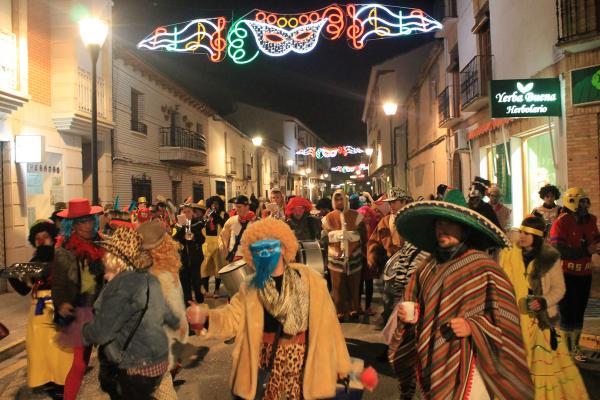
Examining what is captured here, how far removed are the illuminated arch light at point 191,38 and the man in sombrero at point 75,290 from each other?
912cm

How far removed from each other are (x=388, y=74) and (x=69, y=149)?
100 feet

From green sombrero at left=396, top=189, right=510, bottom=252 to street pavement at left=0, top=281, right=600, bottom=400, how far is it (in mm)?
2243

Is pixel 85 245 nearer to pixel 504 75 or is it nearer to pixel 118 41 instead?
pixel 504 75

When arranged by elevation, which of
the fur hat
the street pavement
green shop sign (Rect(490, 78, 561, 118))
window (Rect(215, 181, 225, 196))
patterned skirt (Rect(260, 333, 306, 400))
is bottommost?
the street pavement

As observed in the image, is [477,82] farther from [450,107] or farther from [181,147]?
[181,147]

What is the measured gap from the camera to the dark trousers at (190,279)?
8.09m

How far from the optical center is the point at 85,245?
4516mm

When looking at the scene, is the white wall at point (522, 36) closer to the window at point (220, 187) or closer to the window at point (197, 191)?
the window at point (197, 191)

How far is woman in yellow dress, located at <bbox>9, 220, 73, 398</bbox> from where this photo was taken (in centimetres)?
448

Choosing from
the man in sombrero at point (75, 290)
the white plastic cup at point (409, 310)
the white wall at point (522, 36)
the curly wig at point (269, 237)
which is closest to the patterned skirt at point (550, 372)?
the white plastic cup at point (409, 310)

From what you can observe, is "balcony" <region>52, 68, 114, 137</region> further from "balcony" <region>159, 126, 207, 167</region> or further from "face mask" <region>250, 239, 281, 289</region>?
"face mask" <region>250, 239, 281, 289</region>

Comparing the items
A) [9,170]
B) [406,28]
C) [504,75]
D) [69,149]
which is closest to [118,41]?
[69,149]

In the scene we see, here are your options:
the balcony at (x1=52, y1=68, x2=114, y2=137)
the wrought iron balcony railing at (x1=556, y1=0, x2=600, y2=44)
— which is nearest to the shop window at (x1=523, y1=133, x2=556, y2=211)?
the wrought iron balcony railing at (x1=556, y1=0, x2=600, y2=44)

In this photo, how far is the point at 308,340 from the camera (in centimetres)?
303
